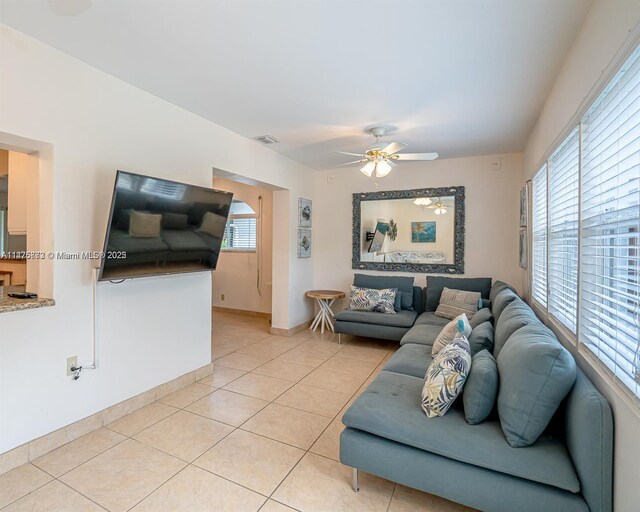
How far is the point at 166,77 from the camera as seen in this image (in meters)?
2.53

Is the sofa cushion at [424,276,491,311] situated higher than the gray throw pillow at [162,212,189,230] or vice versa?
the gray throw pillow at [162,212,189,230]

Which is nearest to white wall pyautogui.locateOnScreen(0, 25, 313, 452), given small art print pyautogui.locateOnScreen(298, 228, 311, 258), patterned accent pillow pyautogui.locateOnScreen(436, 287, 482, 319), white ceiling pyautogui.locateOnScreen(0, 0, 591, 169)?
white ceiling pyautogui.locateOnScreen(0, 0, 591, 169)

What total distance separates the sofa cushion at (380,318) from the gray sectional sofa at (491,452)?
2135 millimetres

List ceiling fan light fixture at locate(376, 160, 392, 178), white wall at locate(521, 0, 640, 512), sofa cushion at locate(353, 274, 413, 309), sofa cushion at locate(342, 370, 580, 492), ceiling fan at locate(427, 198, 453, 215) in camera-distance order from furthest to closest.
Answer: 1. ceiling fan at locate(427, 198, 453, 215)
2. sofa cushion at locate(353, 274, 413, 309)
3. ceiling fan light fixture at locate(376, 160, 392, 178)
4. sofa cushion at locate(342, 370, 580, 492)
5. white wall at locate(521, 0, 640, 512)

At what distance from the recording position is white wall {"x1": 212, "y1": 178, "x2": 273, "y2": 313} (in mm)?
5953

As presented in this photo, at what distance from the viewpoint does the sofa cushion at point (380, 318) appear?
13.8 ft

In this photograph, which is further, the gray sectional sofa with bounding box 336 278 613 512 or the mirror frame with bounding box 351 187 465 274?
the mirror frame with bounding box 351 187 465 274

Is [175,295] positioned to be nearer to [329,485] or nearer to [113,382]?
[113,382]

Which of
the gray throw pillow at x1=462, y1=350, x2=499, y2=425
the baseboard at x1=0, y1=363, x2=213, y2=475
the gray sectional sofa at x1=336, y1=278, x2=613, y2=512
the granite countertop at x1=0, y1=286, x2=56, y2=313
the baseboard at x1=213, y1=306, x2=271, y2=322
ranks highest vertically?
the granite countertop at x1=0, y1=286, x2=56, y2=313

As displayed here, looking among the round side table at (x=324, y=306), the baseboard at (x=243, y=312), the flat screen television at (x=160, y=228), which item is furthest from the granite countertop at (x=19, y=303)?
the baseboard at (x=243, y=312)

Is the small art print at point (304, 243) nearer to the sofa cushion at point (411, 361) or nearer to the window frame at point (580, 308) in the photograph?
the sofa cushion at point (411, 361)

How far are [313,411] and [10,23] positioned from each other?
10.4 feet

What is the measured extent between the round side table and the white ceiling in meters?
2.49

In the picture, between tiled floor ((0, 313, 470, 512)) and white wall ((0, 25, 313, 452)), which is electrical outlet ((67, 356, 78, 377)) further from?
tiled floor ((0, 313, 470, 512))
